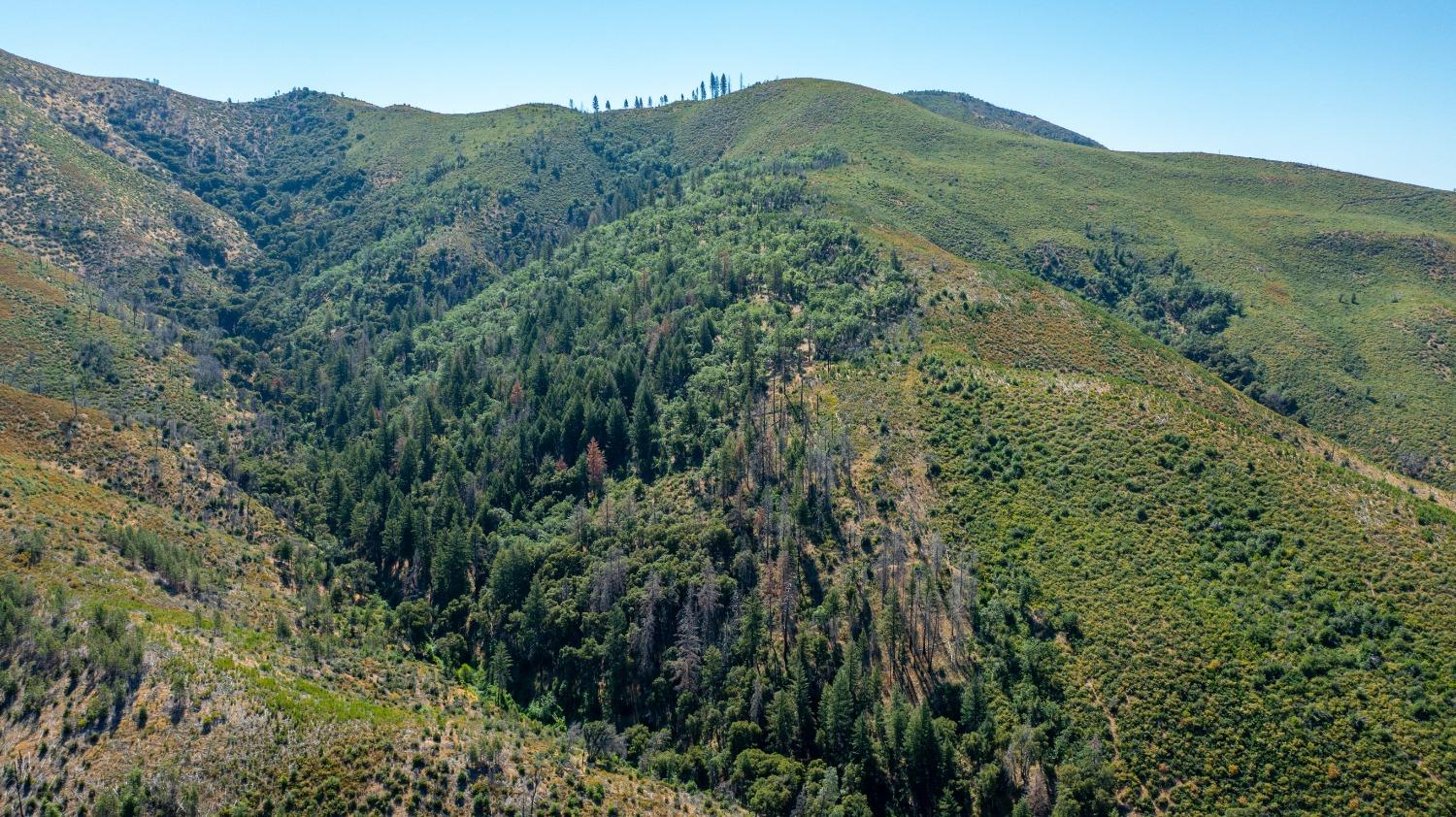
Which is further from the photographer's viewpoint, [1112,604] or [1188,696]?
[1112,604]

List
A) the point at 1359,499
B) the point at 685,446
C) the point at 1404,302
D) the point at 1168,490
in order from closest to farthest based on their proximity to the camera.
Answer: the point at 1359,499
the point at 1168,490
the point at 685,446
the point at 1404,302

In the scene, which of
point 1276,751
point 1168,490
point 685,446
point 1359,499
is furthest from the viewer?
point 685,446

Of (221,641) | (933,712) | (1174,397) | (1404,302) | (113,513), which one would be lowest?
(933,712)

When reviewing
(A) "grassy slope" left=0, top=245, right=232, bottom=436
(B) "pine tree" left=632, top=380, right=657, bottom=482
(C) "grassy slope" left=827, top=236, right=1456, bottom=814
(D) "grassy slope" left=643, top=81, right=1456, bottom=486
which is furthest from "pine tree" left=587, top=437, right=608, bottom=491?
(D) "grassy slope" left=643, top=81, right=1456, bottom=486

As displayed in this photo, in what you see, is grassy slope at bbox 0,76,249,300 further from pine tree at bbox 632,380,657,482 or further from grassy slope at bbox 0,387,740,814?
pine tree at bbox 632,380,657,482

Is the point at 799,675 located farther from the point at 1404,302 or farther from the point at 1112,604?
the point at 1404,302

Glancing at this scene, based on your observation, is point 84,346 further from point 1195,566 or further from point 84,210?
point 1195,566

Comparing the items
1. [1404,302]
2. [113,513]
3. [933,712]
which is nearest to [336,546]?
[113,513]
